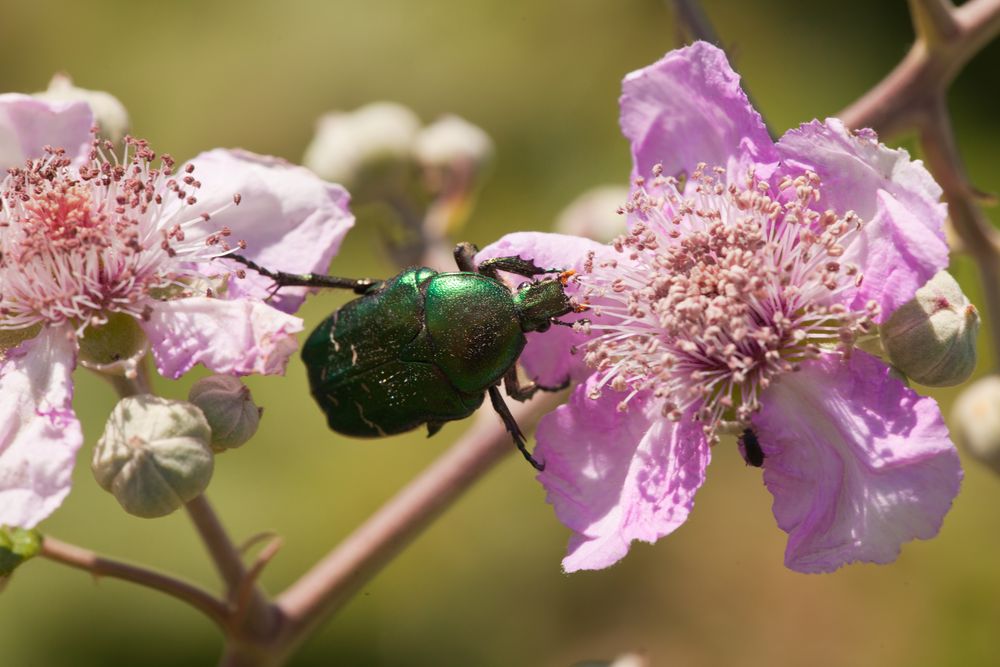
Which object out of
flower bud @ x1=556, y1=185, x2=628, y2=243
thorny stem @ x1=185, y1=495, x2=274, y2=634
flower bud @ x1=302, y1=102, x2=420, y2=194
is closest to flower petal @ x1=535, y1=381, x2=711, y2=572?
thorny stem @ x1=185, y1=495, x2=274, y2=634

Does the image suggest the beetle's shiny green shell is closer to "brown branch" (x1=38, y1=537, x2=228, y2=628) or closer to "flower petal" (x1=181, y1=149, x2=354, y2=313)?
"flower petal" (x1=181, y1=149, x2=354, y2=313)

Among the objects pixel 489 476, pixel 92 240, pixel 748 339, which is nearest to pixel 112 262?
pixel 92 240

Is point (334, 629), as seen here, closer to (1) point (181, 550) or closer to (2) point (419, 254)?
(1) point (181, 550)

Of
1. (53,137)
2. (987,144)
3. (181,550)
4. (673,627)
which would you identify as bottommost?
(673,627)

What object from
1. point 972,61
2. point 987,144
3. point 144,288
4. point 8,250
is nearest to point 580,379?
point 144,288

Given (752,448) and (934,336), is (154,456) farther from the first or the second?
(934,336)

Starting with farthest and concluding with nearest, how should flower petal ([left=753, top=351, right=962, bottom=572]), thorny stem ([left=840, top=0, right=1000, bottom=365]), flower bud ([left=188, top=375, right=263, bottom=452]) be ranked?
thorny stem ([left=840, top=0, right=1000, bottom=365]) < flower bud ([left=188, top=375, right=263, bottom=452]) < flower petal ([left=753, top=351, right=962, bottom=572])

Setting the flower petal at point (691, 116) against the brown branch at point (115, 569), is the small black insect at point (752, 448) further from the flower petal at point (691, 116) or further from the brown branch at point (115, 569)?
the brown branch at point (115, 569)

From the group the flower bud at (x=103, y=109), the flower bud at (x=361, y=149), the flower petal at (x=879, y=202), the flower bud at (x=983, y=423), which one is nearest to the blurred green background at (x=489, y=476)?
the flower bud at (x=361, y=149)
